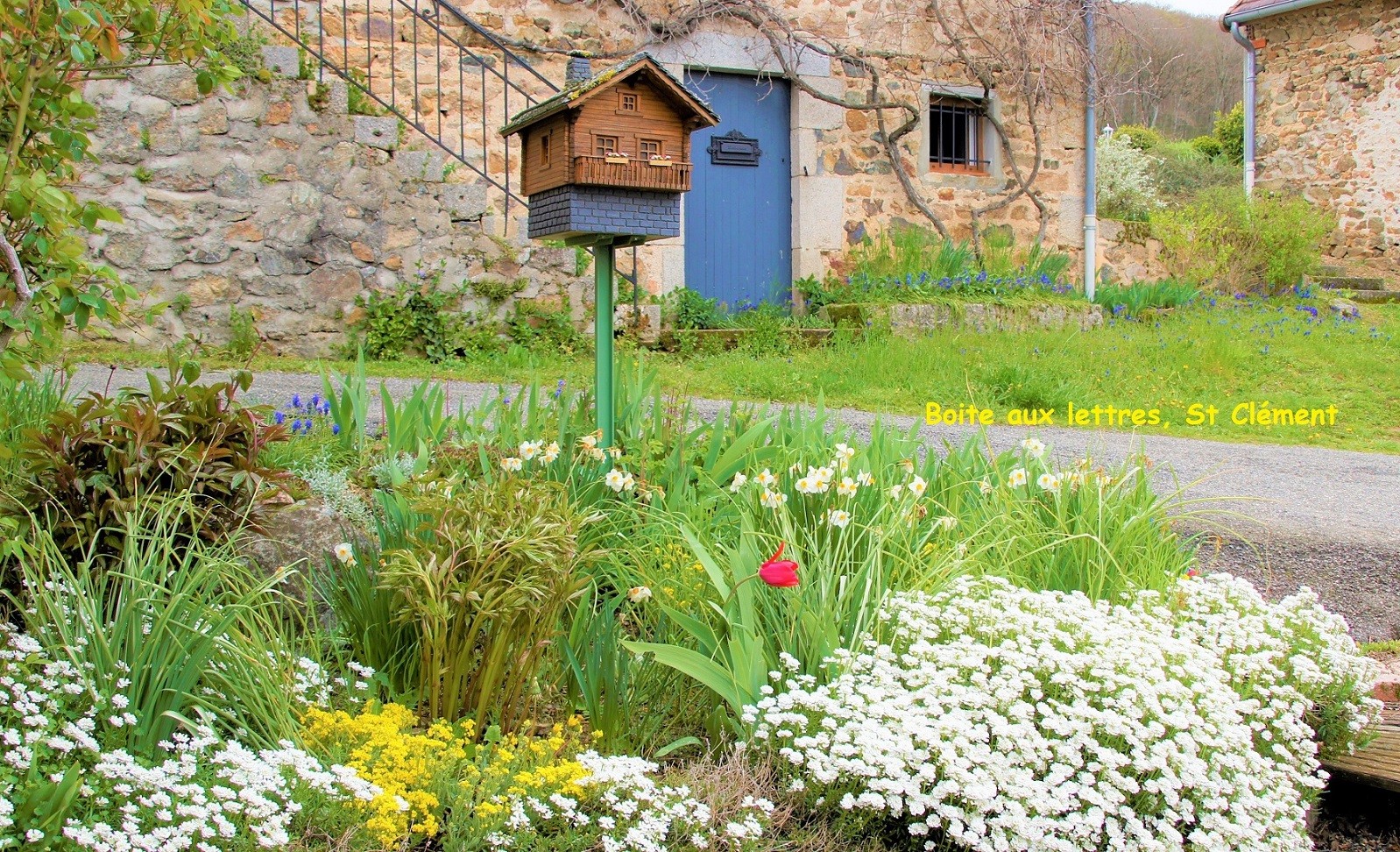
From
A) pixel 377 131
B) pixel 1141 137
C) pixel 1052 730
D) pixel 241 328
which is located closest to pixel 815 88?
pixel 377 131

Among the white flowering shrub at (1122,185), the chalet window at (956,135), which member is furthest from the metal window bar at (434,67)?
the white flowering shrub at (1122,185)

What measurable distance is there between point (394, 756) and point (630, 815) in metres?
0.43

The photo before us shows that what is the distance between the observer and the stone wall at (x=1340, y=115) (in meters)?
13.1

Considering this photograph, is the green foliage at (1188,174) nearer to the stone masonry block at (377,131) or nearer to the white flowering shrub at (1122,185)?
the white flowering shrub at (1122,185)

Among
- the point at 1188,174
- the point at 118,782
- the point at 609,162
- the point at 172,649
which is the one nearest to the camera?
the point at 118,782

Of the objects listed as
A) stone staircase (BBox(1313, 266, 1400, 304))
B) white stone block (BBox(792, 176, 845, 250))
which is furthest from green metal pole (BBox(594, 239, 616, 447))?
stone staircase (BBox(1313, 266, 1400, 304))

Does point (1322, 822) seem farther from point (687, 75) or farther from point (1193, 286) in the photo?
point (1193, 286)

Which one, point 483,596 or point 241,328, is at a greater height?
point 241,328

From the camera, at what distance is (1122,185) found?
1569 centimetres

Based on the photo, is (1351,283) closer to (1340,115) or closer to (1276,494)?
(1340,115)

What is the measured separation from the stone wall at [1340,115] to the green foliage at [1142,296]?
4.12 metres

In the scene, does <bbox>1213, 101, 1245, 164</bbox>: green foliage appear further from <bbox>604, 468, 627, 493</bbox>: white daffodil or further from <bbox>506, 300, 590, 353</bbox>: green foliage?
<bbox>604, 468, 627, 493</bbox>: white daffodil

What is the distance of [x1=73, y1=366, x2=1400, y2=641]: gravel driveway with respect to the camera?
3.77 metres

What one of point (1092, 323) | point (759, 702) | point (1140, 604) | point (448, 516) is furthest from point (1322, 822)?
point (1092, 323)
